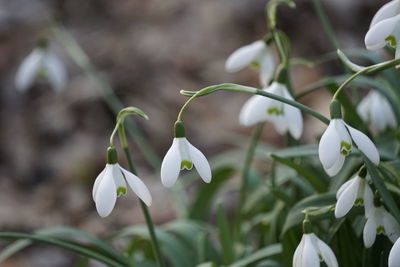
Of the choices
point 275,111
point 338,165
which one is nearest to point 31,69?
point 275,111

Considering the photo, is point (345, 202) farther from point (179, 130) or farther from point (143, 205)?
point (143, 205)

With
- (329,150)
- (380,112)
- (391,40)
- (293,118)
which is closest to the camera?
(329,150)

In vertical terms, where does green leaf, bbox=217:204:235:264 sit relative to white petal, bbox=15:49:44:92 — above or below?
below

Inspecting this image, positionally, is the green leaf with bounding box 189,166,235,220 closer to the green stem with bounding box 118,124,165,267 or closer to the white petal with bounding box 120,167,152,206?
the green stem with bounding box 118,124,165,267

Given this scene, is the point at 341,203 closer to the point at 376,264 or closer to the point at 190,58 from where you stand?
the point at 376,264

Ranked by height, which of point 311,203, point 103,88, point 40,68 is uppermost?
point 40,68

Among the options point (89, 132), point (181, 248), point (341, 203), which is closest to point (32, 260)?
point (89, 132)

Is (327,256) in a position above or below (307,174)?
below

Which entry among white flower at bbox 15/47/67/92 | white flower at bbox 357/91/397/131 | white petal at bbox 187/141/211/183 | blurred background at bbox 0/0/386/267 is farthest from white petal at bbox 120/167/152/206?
blurred background at bbox 0/0/386/267
